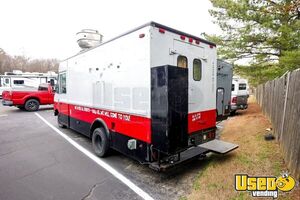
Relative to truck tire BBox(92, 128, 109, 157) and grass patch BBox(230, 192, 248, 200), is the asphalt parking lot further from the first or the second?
grass patch BBox(230, 192, 248, 200)

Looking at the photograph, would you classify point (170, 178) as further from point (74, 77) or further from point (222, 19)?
point (222, 19)

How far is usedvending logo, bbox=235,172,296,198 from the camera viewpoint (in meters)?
3.48

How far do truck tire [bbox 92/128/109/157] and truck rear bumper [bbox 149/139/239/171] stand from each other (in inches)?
68.5

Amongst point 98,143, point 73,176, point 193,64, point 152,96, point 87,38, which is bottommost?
point 73,176

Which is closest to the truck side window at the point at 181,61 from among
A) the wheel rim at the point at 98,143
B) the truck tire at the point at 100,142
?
the truck tire at the point at 100,142

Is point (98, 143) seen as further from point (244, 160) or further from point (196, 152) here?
point (244, 160)

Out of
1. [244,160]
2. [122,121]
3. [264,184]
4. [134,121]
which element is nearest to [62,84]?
[122,121]

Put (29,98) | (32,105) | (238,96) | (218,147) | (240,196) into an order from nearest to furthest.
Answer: (240,196), (218,147), (238,96), (29,98), (32,105)

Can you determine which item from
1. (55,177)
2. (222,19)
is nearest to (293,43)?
(222,19)

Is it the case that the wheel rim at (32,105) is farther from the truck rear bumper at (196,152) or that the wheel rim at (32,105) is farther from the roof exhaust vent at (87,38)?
the truck rear bumper at (196,152)

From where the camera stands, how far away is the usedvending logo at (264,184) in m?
3.48

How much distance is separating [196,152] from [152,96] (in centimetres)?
191

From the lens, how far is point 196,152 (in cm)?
491

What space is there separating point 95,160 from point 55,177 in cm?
117
